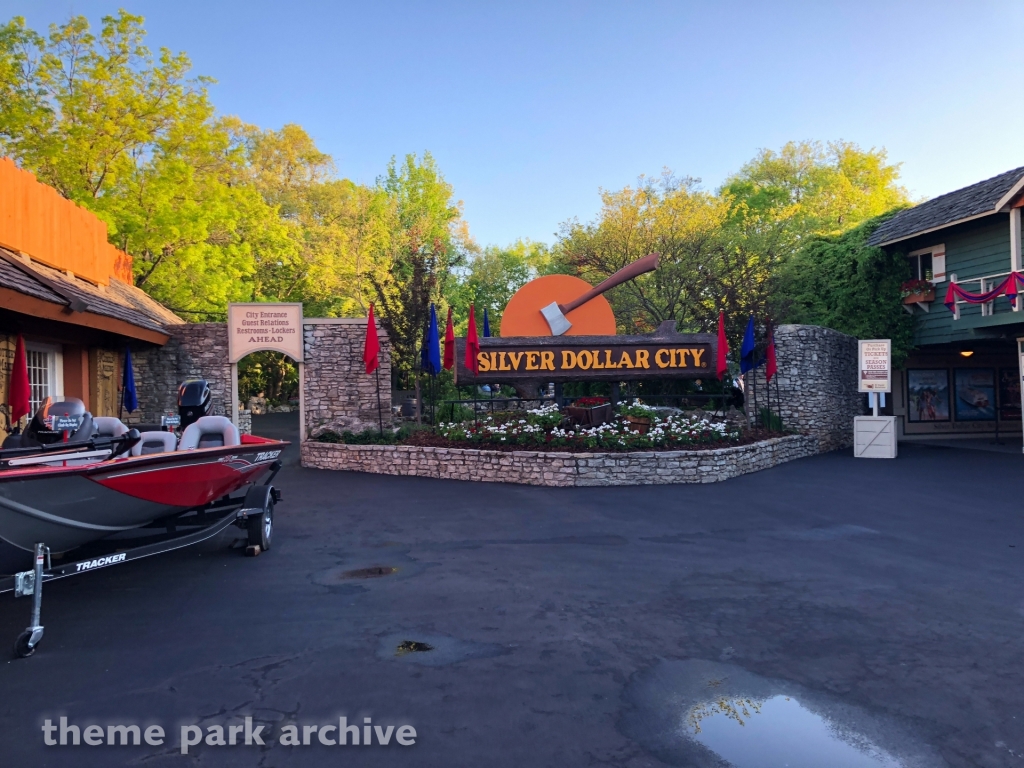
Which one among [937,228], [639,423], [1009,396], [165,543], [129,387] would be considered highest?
[937,228]

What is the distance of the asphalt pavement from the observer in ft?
12.1

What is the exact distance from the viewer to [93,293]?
1366 centimetres

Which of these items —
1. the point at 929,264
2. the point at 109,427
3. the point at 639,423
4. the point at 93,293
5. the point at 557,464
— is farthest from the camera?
the point at 929,264

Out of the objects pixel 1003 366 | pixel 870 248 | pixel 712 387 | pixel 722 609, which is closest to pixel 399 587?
pixel 722 609

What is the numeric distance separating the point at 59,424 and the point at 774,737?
6374 mm

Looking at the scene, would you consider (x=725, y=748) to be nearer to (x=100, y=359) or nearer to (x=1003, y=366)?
(x=100, y=359)

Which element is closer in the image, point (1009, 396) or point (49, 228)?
point (49, 228)

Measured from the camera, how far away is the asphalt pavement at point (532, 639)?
3.70 metres

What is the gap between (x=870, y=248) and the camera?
66.2 ft

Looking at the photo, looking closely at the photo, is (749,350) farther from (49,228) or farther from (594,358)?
(49,228)

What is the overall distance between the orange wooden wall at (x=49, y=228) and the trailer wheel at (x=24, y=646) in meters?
9.25

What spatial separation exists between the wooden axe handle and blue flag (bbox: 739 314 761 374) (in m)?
2.68

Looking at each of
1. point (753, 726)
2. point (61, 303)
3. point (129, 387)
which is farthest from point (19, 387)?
point (753, 726)

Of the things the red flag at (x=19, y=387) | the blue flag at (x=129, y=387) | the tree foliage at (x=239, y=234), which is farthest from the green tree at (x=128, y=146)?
the red flag at (x=19, y=387)
